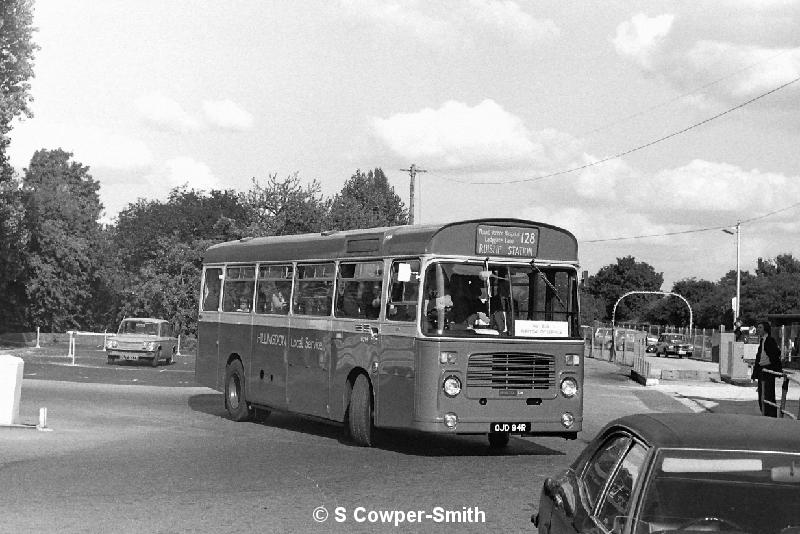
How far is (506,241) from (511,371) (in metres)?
1.76

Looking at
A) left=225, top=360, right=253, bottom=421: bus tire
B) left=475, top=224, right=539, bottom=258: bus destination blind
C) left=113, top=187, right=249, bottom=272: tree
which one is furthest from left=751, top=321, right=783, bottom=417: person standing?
left=113, top=187, right=249, bottom=272: tree

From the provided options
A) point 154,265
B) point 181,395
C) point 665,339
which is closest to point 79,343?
point 154,265

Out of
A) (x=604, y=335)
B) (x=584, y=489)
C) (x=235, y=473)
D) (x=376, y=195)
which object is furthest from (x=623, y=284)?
(x=584, y=489)

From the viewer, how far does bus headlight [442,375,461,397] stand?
50.2 feet

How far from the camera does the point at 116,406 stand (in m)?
23.4

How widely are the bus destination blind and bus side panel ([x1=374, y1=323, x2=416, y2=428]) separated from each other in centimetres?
144

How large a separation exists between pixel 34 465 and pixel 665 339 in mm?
88189

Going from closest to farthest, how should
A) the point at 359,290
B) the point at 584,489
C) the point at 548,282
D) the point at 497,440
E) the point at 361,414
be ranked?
1. the point at 584,489
2. the point at 548,282
3. the point at 361,414
4. the point at 497,440
5. the point at 359,290

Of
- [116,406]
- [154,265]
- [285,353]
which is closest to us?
[285,353]

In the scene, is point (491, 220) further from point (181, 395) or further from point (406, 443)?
point (181, 395)

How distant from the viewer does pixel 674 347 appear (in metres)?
93.9

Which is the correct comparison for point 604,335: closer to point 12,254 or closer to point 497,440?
point 12,254

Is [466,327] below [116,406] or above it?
above

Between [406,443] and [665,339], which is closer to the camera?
[406,443]
